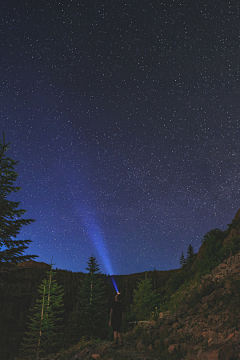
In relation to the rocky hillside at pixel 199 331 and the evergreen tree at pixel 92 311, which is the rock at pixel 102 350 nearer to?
the rocky hillside at pixel 199 331

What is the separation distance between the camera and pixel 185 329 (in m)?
10.2

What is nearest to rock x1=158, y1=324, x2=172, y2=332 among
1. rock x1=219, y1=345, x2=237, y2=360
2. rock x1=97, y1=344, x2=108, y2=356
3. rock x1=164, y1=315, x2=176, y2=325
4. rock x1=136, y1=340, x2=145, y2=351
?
rock x1=164, y1=315, x2=176, y2=325

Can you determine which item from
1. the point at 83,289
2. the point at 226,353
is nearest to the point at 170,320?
the point at 226,353

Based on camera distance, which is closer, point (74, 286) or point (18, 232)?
point (18, 232)

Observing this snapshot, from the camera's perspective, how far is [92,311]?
3675cm

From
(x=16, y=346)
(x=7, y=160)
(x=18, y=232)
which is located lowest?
(x=16, y=346)

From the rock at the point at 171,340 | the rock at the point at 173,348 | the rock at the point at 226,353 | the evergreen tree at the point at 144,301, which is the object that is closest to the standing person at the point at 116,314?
the rock at the point at 171,340

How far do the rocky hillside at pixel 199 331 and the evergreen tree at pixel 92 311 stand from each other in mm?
25447

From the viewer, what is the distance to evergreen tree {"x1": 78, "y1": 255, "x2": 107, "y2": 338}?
3534cm

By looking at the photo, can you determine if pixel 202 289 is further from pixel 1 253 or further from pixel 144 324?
pixel 1 253

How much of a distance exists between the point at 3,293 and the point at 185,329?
8.09 meters

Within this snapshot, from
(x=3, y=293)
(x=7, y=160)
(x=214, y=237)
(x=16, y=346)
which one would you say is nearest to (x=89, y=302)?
(x=214, y=237)

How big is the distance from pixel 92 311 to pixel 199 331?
31.4 metres

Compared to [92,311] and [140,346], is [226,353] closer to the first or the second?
[140,346]
